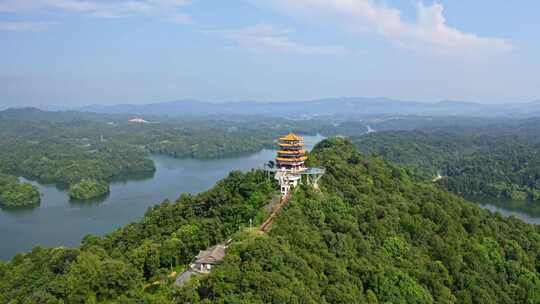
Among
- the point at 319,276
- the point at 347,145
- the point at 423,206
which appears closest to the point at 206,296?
the point at 319,276

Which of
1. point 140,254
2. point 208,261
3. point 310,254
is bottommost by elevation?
point 140,254

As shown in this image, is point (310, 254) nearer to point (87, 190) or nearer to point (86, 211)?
point (86, 211)

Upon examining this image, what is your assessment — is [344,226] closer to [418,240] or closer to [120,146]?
[418,240]

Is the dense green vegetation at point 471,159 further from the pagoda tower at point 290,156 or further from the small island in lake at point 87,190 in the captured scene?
the small island in lake at point 87,190

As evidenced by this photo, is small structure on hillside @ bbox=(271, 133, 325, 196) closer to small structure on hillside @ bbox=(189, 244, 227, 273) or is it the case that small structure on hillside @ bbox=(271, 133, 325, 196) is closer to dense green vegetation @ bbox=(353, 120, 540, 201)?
small structure on hillside @ bbox=(189, 244, 227, 273)

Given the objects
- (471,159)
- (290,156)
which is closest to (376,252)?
(290,156)

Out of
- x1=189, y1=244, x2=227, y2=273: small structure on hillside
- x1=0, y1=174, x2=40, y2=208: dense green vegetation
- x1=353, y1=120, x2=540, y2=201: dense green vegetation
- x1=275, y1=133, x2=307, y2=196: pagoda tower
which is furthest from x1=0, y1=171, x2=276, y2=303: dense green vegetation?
x1=353, y1=120, x2=540, y2=201: dense green vegetation
